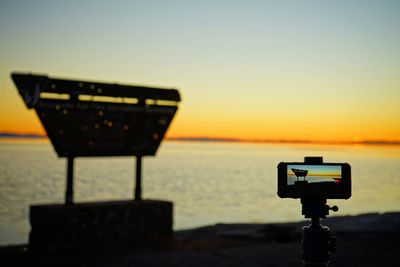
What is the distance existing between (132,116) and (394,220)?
7.59m

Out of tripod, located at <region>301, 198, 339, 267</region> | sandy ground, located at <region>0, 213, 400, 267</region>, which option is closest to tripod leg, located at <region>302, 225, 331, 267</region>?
tripod, located at <region>301, 198, 339, 267</region>

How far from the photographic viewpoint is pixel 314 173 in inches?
182

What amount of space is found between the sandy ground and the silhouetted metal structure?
7.27ft

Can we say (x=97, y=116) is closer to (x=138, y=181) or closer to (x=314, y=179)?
(x=138, y=181)

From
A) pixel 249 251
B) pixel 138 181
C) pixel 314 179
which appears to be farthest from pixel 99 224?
pixel 314 179

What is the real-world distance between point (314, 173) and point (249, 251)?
565 cm

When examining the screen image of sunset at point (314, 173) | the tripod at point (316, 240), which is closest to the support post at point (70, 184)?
the tripod at point (316, 240)

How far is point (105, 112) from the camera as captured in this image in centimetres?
1344

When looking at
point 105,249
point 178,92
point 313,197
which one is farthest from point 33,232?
point 313,197

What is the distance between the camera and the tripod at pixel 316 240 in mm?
4754

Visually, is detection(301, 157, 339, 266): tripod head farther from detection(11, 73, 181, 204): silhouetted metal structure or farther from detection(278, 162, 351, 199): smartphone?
detection(11, 73, 181, 204): silhouetted metal structure

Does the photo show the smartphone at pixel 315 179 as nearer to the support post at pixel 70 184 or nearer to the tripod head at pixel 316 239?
the tripod head at pixel 316 239

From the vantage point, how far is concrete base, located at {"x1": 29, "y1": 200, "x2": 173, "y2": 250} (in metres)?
11.9

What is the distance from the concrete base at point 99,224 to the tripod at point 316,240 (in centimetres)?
838
